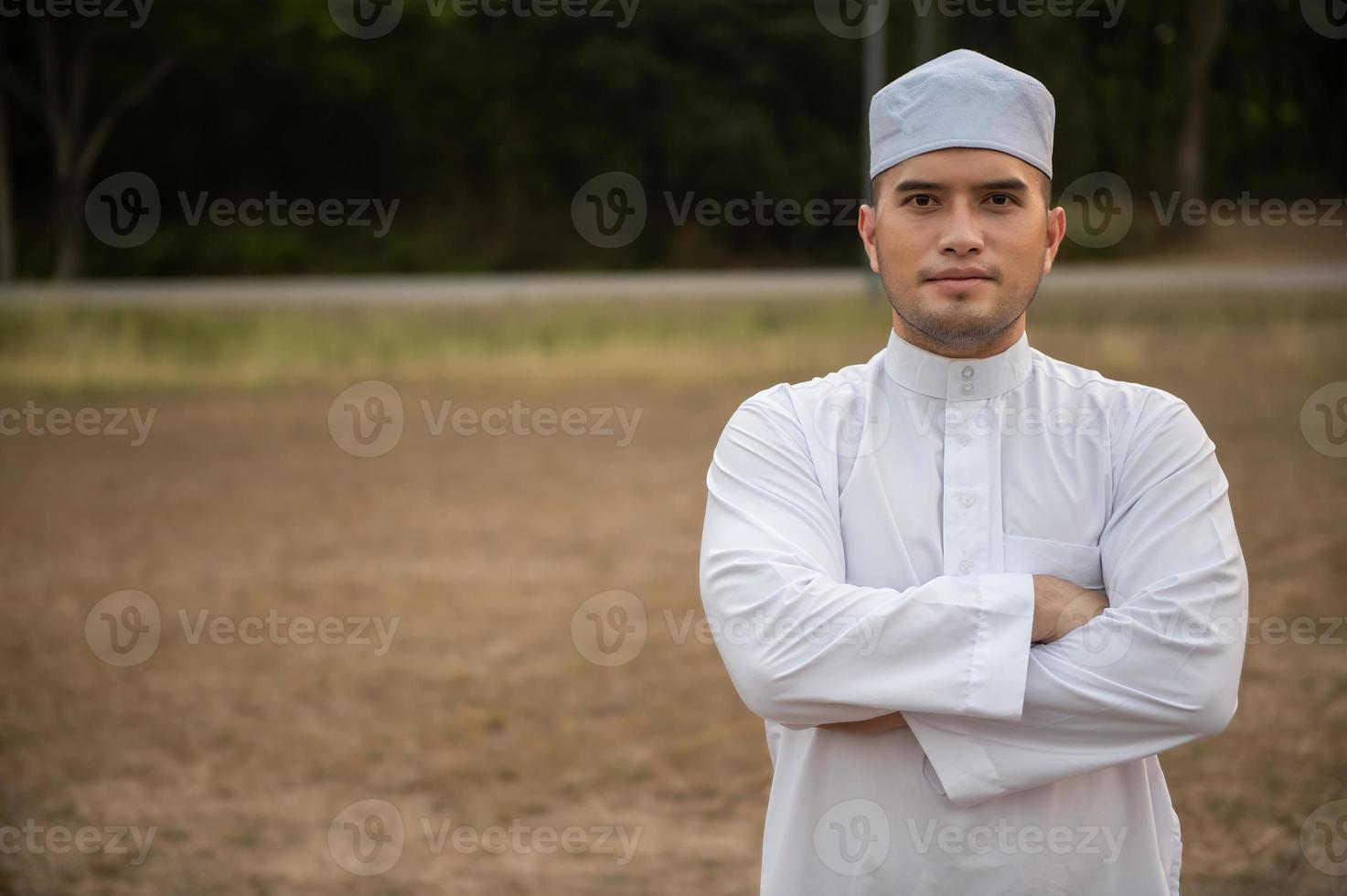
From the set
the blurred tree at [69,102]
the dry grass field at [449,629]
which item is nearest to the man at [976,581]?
the dry grass field at [449,629]

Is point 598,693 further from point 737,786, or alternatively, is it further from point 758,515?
point 758,515

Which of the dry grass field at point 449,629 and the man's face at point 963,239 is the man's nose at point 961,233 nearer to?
the man's face at point 963,239

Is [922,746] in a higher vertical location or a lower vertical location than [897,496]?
lower

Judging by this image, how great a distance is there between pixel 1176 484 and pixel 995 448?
28cm

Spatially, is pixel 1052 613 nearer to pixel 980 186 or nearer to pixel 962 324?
pixel 962 324

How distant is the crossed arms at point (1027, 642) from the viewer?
1.91 metres

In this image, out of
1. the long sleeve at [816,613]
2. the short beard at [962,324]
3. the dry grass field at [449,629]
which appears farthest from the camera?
the dry grass field at [449,629]

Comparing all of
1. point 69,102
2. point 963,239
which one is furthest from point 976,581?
point 69,102

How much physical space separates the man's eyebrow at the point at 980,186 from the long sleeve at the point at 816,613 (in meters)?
0.44

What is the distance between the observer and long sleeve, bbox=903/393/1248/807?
192 centimetres

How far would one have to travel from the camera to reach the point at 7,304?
15945 millimetres

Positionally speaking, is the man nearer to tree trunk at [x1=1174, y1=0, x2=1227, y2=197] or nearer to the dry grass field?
the dry grass field

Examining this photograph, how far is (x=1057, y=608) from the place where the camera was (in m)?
1.99

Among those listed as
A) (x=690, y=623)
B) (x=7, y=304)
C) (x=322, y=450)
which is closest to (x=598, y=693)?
(x=690, y=623)
